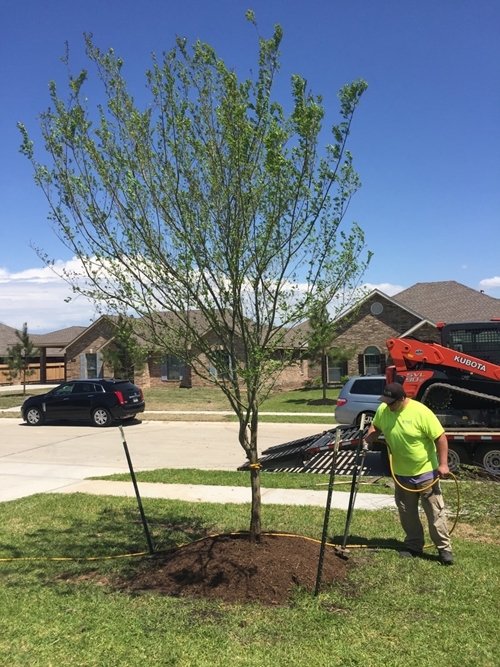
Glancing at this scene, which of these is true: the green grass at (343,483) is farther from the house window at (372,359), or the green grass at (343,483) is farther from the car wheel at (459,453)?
the house window at (372,359)

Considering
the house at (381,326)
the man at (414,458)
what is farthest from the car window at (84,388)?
the man at (414,458)

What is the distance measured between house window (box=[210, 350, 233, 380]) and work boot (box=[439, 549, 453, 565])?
274 cm

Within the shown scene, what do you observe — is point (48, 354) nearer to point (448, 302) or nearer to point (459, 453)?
point (448, 302)

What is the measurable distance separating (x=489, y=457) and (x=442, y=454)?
513 cm

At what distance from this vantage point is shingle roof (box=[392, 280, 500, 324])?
3072 centimetres

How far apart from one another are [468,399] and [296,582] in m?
7.15

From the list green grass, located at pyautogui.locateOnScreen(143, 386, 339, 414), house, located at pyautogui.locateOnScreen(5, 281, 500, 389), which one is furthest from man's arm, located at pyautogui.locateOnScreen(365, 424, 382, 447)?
house, located at pyautogui.locateOnScreen(5, 281, 500, 389)

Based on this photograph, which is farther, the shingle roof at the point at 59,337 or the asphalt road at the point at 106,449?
the shingle roof at the point at 59,337

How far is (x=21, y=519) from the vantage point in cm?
809

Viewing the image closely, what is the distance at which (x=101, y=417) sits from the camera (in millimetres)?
20234

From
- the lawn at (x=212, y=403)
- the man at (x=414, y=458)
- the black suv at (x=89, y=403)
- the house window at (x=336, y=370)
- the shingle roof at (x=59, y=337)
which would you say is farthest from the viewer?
the shingle roof at (x=59, y=337)

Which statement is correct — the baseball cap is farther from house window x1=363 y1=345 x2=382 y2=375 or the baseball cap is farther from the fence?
the fence

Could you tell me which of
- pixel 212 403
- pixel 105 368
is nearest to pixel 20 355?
pixel 105 368

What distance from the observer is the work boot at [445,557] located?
577cm
